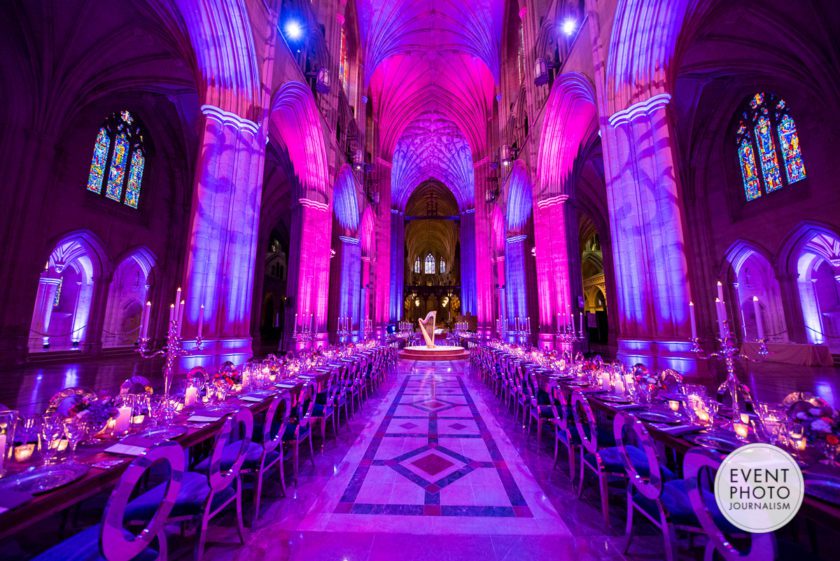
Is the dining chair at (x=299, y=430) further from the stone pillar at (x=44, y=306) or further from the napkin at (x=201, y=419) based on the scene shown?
the stone pillar at (x=44, y=306)

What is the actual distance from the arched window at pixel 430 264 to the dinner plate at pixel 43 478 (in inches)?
1652

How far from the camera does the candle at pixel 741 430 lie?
6.90 feet

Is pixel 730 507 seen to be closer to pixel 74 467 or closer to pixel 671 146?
pixel 74 467

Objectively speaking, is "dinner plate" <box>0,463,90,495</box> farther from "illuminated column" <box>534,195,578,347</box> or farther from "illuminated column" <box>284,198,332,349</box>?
"illuminated column" <box>534,195,578,347</box>

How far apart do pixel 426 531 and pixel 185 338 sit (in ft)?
16.5

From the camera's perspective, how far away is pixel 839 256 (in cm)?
1061

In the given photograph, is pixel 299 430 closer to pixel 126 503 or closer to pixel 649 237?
pixel 126 503

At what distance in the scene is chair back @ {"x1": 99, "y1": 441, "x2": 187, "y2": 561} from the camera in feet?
3.67

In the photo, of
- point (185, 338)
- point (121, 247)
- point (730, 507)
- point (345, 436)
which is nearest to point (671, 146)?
point (730, 507)

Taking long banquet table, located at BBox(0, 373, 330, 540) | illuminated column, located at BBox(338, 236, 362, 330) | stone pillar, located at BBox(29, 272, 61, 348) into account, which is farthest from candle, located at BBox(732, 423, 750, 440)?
stone pillar, located at BBox(29, 272, 61, 348)

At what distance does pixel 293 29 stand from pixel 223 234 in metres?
6.07

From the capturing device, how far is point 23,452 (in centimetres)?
173

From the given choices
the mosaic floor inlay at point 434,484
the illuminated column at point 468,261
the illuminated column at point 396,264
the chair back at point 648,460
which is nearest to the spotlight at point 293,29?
the mosaic floor inlay at point 434,484

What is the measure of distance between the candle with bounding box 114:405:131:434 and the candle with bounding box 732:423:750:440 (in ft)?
13.8
